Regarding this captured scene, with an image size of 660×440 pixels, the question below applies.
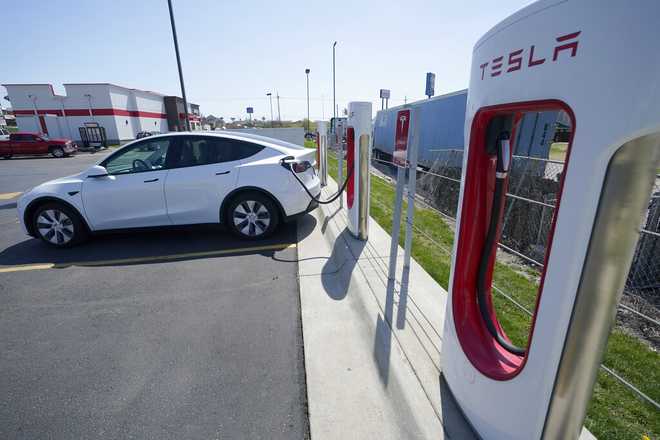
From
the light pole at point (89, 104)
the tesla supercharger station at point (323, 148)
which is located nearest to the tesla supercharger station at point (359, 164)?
the tesla supercharger station at point (323, 148)

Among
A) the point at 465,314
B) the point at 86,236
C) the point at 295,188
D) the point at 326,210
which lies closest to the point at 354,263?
the point at 295,188

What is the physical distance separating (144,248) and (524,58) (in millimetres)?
5290

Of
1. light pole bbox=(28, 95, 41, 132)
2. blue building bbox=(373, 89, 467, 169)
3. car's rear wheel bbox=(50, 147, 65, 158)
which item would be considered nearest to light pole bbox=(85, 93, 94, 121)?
light pole bbox=(28, 95, 41, 132)

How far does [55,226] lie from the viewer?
15.9 feet

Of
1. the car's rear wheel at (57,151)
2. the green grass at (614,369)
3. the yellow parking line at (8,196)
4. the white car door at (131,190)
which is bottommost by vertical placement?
the yellow parking line at (8,196)

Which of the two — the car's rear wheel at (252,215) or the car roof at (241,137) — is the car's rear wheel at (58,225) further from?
the car's rear wheel at (252,215)

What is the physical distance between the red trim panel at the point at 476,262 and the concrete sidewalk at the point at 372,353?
469 millimetres

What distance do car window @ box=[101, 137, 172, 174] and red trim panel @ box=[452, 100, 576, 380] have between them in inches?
174

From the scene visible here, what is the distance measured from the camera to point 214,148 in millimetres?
4859

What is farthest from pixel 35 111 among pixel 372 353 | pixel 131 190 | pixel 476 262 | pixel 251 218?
pixel 476 262

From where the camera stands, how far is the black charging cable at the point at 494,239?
5.63 feet

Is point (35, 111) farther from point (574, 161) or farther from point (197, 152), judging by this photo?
point (574, 161)

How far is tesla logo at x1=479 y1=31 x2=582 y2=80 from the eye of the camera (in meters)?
1.08

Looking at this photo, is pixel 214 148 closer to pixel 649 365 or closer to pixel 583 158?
pixel 583 158
